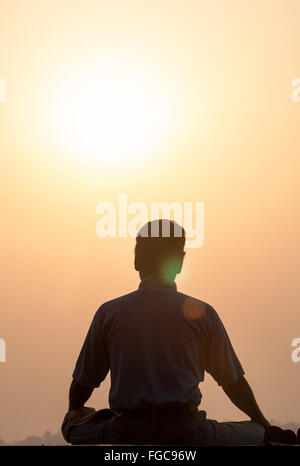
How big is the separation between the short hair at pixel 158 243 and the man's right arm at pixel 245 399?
0.71 m

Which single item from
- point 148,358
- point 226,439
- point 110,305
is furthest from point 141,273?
point 226,439

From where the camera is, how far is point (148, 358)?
9.23ft

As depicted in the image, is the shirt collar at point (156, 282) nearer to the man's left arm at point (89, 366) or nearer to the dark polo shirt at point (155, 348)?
the dark polo shirt at point (155, 348)

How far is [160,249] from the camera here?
2.98 m

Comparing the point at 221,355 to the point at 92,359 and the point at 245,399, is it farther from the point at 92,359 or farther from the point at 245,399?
the point at 92,359

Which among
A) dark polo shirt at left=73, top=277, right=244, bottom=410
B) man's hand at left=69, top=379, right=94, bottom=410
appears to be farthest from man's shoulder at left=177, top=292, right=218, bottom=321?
man's hand at left=69, top=379, right=94, bottom=410

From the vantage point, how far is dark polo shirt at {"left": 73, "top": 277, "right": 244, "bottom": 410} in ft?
9.19

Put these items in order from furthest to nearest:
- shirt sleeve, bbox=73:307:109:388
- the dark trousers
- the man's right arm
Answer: shirt sleeve, bbox=73:307:109:388 → the man's right arm → the dark trousers

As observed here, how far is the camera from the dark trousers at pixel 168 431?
109 inches

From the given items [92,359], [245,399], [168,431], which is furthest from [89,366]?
[245,399]

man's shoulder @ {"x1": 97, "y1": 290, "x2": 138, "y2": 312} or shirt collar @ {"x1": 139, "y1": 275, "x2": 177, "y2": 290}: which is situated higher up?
shirt collar @ {"x1": 139, "y1": 275, "x2": 177, "y2": 290}

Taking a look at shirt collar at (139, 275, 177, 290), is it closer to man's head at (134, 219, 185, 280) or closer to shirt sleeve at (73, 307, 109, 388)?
man's head at (134, 219, 185, 280)

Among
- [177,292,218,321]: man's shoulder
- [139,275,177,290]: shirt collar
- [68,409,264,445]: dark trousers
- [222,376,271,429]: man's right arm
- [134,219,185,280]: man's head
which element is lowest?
[68,409,264,445]: dark trousers
